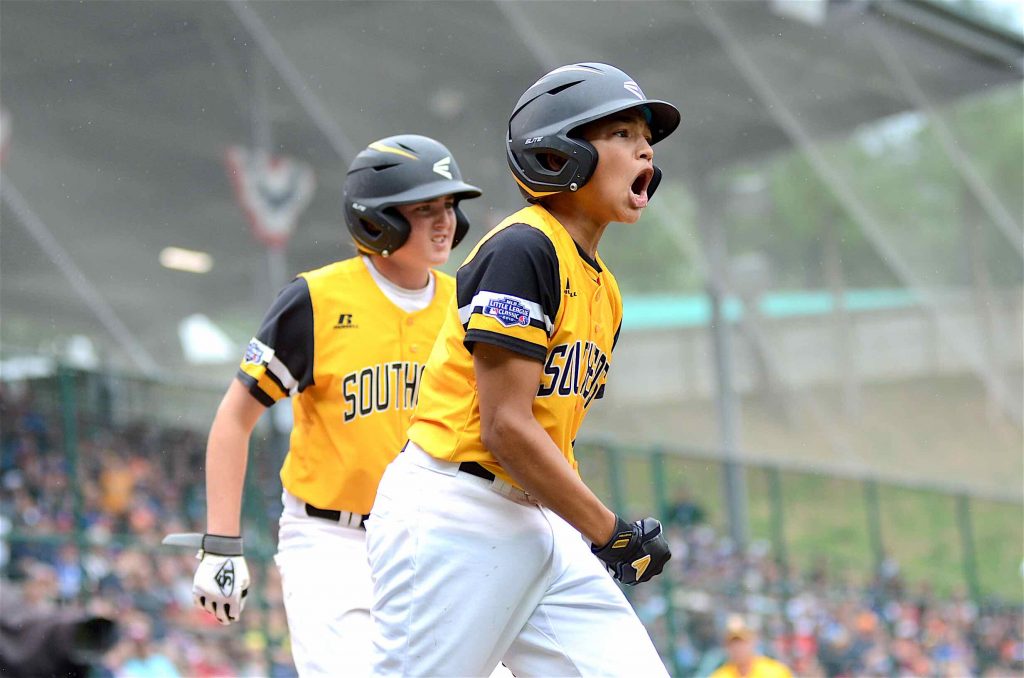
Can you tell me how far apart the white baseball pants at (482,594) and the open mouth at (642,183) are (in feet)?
2.55

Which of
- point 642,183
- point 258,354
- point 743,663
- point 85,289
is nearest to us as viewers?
point 642,183

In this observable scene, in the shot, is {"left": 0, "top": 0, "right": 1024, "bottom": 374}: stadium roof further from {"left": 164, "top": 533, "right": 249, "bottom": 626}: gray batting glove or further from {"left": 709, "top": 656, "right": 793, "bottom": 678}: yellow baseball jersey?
{"left": 709, "top": 656, "right": 793, "bottom": 678}: yellow baseball jersey

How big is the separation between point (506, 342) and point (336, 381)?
1328 millimetres

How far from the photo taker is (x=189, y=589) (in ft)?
38.0

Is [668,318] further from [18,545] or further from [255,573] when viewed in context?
[18,545]

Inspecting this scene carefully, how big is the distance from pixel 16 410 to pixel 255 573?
4.49 m

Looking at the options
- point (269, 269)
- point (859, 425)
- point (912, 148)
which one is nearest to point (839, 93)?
point (912, 148)

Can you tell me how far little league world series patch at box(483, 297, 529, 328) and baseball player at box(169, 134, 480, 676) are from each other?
130 cm

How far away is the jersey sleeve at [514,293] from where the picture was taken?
2.94 metres

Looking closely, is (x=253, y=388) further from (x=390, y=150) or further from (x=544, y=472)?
(x=544, y=472)

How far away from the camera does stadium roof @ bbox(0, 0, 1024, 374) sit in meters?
7.75

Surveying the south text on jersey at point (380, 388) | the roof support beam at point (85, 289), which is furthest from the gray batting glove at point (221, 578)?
the roof support beam at point (85, 289)

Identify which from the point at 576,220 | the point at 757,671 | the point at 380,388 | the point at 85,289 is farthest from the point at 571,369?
the point at 85,289

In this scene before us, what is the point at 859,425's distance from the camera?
14430mm
